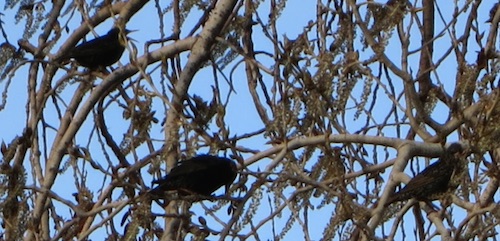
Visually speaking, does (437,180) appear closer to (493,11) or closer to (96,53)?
(493,11)

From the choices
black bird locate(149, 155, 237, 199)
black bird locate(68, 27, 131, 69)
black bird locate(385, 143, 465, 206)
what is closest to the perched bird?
black bird locate(385, 143, 465, 206)

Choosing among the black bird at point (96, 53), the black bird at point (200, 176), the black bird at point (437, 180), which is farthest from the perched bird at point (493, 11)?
the black bird at point (96, 53)

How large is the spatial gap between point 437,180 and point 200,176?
3.09 ft

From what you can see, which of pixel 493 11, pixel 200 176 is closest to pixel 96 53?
pixel 200 176

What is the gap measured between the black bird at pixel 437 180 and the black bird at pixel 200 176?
628mm

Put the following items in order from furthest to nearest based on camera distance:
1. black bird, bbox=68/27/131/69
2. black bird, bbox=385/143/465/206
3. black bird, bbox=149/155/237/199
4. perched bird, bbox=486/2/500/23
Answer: black bird, bbox=68/27/131/69 → perched bird, bbox=486/2/500/23 → black bird, bbox=149/155/237/199 → black bird, bbox=385/143/465/206

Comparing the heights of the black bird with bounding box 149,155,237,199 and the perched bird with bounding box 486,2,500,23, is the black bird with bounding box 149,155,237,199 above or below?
below

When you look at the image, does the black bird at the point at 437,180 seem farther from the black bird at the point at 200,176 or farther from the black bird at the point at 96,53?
the black bird at the point at 96,53

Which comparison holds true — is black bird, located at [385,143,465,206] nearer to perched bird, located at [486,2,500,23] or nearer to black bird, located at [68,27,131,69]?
perched bird, located at [486,2,500,23]

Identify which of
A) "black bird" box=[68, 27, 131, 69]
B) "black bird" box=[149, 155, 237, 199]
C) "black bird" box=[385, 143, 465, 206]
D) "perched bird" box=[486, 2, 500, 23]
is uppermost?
"black bird" box=[68, 27, 131, 69]

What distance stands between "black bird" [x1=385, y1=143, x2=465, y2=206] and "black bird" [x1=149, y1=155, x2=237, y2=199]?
0.63 m

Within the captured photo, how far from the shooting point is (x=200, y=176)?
5.32m

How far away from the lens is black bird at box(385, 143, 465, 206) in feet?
14.7

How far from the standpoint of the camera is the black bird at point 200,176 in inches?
200
